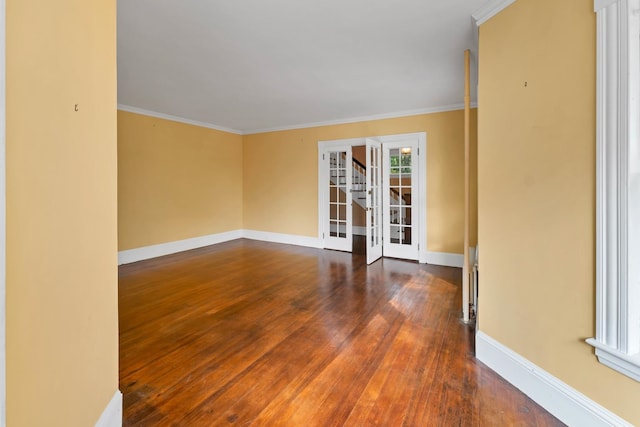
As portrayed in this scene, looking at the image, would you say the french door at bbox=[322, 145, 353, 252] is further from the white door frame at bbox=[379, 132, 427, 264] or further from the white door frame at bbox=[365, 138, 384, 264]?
the white door frame at bbox=[379, 132, 427, 264]

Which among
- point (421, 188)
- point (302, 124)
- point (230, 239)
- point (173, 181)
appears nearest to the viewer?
point (421, 188)

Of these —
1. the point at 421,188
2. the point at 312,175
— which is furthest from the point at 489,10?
the point at 312,175

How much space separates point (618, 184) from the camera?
57.2 inches

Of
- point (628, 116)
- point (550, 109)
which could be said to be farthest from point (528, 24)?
point (628, 116)

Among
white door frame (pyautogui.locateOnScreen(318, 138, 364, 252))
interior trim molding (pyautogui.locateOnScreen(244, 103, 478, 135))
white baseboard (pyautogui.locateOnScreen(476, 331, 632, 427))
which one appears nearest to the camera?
white baseboard (pyautogui.locateOnScreen(476, 331, 632, 427))

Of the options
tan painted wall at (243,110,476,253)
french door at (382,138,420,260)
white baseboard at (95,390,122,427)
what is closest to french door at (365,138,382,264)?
french door at (382,138,420,260)

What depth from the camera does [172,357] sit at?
91.7 inches

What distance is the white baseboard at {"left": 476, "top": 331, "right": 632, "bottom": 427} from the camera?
156 centimetres

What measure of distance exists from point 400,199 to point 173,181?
13.7 ft

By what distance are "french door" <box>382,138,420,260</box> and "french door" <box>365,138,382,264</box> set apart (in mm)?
116

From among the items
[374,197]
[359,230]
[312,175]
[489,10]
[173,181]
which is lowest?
[359,230]

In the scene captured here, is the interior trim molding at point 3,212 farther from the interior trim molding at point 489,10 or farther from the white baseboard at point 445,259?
the white baseboard at point 445,259

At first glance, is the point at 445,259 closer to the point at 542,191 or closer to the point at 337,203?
the point at 337,203

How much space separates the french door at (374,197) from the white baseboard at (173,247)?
3.40m
